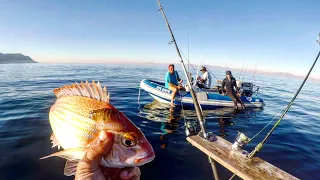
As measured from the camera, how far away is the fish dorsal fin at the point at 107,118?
1813 mm

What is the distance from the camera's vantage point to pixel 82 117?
1.97 meters

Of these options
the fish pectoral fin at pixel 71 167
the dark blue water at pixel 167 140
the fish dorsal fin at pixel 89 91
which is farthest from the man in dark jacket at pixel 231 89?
the fish pectoral fin at pixel 71 167

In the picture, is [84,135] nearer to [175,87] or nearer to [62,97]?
[62,97]

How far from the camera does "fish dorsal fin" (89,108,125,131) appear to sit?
1813 mm

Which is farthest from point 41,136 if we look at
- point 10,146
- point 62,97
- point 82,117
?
point 82,117

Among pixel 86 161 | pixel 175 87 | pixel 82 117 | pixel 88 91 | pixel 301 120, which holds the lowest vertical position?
pixel 301 120

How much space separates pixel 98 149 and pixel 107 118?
1.03 ft

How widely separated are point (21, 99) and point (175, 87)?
35.2 ft

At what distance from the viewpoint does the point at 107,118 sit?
1841mm

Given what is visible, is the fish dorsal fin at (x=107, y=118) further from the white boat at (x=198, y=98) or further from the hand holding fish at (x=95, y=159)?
the white boat at (x=198, y=98)

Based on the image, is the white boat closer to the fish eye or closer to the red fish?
the red fish

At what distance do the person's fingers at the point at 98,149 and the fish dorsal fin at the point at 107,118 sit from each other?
103 mm

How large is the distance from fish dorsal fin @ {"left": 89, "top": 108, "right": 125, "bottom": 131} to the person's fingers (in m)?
0.10

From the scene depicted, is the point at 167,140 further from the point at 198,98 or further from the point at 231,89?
the point at 231,89
